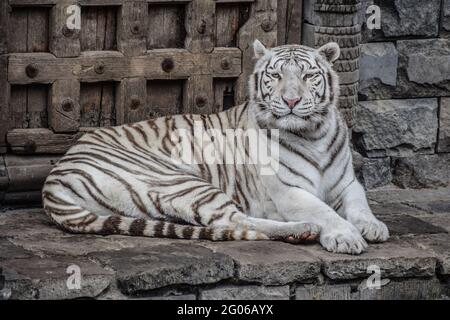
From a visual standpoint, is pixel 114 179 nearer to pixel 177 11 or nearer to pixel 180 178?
pixel 180 178

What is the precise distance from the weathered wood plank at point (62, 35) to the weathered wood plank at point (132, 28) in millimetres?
262

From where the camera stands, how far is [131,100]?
7285 mm

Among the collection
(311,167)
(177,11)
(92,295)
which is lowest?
(92,295)

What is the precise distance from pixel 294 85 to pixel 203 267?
1.33 metres

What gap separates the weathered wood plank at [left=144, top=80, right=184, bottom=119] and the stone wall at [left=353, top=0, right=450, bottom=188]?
1143mm

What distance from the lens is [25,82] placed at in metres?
7.04

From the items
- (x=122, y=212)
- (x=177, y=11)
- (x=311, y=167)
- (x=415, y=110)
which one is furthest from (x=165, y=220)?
(x=415, y=110)

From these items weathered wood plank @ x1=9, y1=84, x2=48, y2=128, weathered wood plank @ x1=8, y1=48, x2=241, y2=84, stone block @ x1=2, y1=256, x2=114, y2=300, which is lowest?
stone block @ x1=2, y1=256, x2=114, y2=300

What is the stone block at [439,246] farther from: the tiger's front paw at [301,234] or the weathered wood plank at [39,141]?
the weathered wood plank at [39,141]

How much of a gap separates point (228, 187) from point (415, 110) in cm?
159

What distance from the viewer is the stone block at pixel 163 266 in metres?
5.75

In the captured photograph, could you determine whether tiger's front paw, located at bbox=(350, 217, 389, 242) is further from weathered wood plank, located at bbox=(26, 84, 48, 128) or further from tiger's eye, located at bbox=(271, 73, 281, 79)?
weathered wood plank, located at bbox=(26, 84, 48, 128)

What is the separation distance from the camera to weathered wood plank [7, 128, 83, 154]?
7.07m

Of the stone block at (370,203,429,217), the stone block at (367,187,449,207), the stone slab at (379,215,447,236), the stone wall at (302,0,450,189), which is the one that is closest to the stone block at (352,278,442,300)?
the stone slab at (379,215,447,236)
